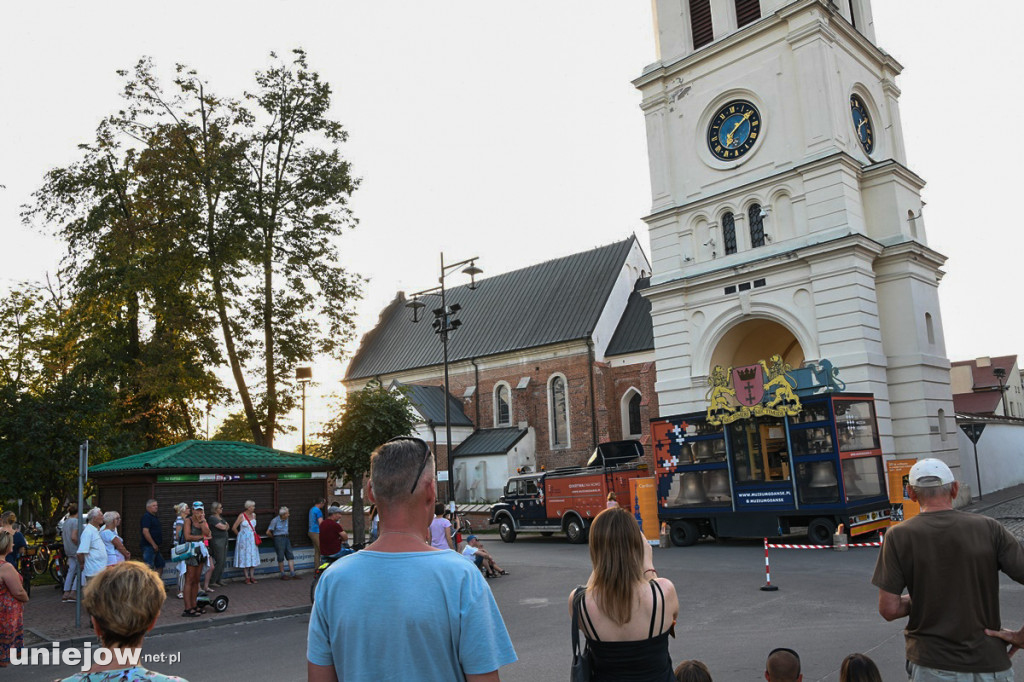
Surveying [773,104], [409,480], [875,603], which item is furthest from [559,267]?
[409,480]

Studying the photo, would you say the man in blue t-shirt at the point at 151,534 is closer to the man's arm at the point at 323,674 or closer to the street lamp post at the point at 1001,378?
the man's arm at the point at 323,674

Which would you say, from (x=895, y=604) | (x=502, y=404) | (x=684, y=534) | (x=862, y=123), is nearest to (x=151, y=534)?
(x=684, y=534)

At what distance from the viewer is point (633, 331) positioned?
129ft

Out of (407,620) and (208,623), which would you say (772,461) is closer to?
(208,623)

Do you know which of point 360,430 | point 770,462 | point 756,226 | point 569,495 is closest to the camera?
point 770,462

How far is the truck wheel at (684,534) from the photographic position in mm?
20672

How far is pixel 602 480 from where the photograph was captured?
76.0ft

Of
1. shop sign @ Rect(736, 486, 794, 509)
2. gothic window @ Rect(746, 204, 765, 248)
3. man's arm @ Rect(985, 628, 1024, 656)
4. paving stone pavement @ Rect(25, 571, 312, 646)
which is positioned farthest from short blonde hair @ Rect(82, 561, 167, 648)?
gothic window @ Rect(746, 204, 765, 248)

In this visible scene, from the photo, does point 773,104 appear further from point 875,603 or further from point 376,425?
point 875,603

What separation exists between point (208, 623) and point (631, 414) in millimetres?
27995

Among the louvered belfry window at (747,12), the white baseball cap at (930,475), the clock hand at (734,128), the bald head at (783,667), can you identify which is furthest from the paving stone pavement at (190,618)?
the louvered belfry window at (747,12)

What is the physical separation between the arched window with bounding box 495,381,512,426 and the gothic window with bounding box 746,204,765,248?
19.3 meters

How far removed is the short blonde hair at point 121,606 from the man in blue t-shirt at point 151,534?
13538 millimetres

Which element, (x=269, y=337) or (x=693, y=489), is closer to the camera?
(x=693, y=489)
